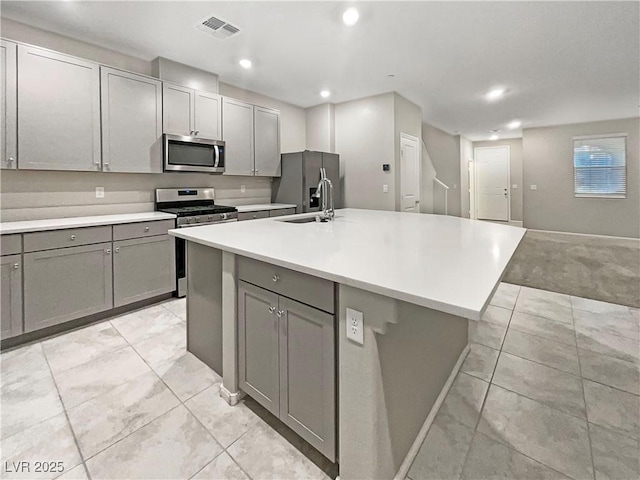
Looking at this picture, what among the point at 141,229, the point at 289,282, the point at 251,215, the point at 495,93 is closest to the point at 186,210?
the point at 141,229

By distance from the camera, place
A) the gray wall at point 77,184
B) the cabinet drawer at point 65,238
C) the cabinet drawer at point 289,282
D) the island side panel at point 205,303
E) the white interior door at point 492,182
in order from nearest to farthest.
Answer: the cabinet drawer at point 289,282 < the island side panel at point 205,303 < the cabinet drawer at point 65,238 < the gray wall at point 77,184 < the white interior door at point 492,182

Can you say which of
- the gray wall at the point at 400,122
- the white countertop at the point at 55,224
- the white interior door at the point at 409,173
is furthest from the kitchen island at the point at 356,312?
the white interior door at the point at 409,173

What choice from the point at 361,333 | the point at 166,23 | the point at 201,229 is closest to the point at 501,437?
the point at 361,333

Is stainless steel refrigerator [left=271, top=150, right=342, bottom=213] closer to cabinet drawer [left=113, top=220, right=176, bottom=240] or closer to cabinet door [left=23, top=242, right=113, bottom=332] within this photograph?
cabinet drawer [left=113, top=220, right=176, bottom=240]

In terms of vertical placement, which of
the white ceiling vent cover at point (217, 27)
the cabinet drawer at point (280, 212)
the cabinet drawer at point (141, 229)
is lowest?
the cabinet drawer at point (141, 229)

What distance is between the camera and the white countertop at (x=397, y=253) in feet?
3.09

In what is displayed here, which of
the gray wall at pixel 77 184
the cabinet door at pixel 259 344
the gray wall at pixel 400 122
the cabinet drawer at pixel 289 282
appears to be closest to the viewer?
the cabinet drawer at pixel 289 282

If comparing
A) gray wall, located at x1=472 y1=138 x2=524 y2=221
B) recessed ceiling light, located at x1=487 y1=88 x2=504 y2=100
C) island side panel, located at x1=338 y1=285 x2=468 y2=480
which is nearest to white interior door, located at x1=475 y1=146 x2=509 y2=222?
gray wall, located at x1=472 y1=138 x2=524 y2=221

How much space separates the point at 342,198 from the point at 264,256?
4.21 m

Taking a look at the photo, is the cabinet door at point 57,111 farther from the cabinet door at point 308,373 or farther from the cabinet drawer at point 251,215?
the cabinet door at point 308,373

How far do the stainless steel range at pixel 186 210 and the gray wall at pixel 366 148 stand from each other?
2.19 m

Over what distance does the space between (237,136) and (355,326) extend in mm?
3770

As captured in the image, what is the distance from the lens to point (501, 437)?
154 cm

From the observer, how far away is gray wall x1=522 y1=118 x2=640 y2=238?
671cm
